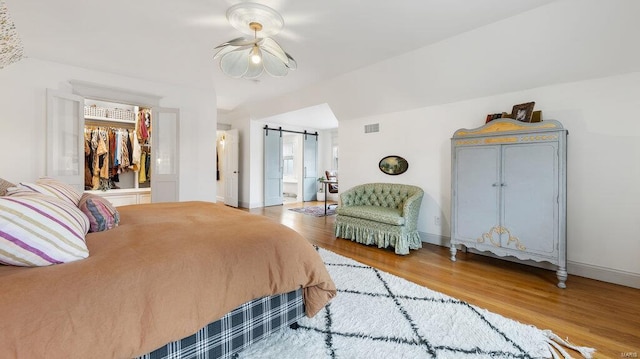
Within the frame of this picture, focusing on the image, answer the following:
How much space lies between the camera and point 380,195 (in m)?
4.37

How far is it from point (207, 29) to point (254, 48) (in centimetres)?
93

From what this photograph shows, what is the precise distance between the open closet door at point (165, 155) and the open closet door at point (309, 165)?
164 inches

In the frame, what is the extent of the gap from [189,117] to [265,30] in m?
2.72

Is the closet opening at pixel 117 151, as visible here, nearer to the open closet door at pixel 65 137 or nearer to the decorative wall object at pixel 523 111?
the open closet door at pixel 65 137

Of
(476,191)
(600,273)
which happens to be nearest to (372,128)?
(476,191)

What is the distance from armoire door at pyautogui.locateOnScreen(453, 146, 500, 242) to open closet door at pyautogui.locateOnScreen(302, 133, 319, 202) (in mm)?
5370

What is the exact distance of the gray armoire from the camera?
2623 millimetres

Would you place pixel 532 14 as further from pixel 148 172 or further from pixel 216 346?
pixel 148 172

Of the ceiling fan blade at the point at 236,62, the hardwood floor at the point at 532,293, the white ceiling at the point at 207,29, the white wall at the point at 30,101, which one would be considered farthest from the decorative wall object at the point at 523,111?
the white wall at the point at 30,101

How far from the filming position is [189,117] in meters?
4.77

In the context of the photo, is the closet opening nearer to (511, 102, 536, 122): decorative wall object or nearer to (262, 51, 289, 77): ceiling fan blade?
(262, 51, 289, 77): ceiling fan blade

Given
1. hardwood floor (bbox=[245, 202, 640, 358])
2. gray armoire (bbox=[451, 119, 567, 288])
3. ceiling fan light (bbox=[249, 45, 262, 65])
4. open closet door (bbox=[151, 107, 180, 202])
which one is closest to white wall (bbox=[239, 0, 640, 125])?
gray armoire (bbox=[451, 119, 567, 288])

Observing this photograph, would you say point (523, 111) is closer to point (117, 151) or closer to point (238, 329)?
point (238, 329)

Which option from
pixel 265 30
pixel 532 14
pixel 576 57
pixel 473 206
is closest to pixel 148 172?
pixel 265 30
